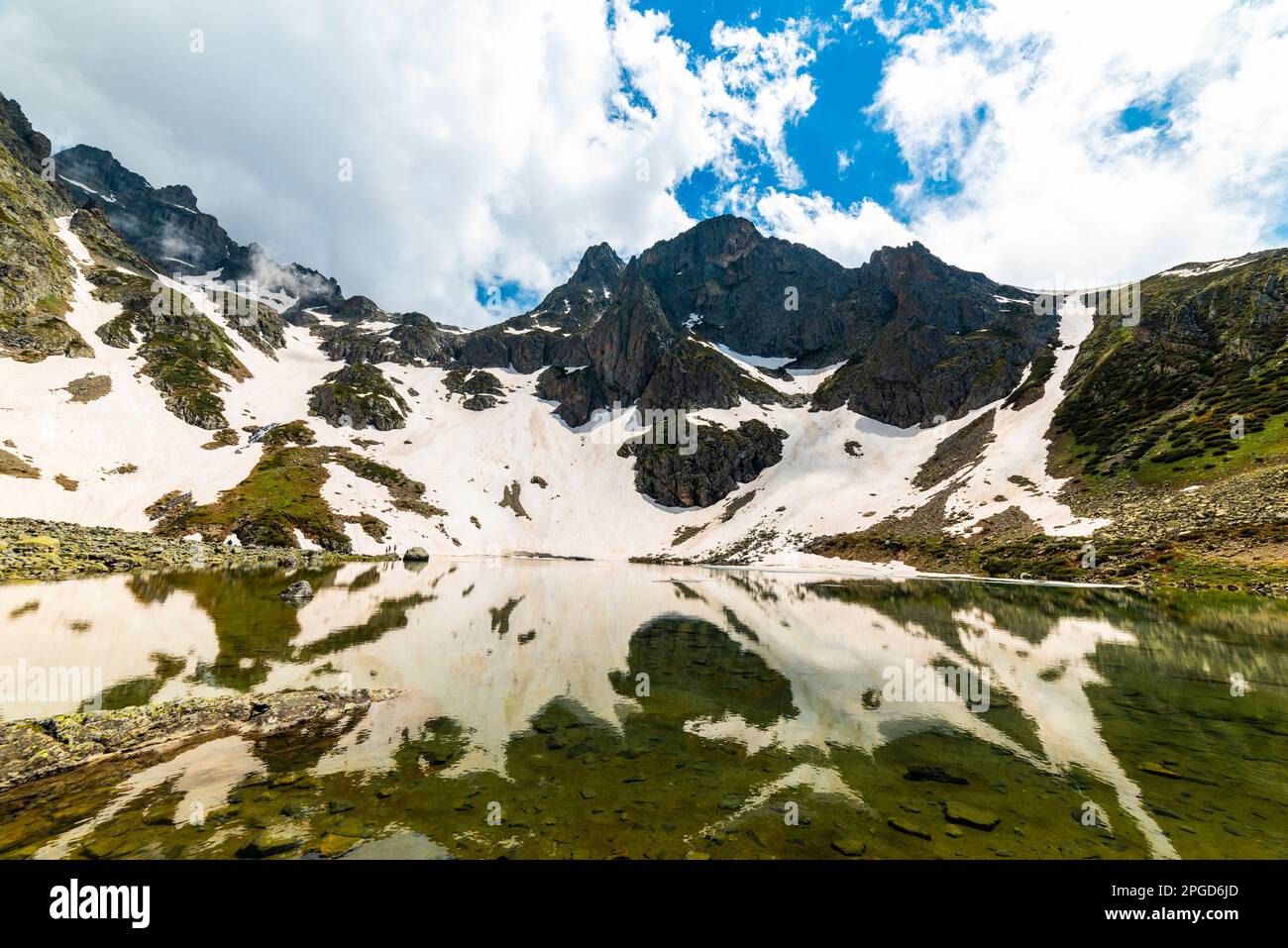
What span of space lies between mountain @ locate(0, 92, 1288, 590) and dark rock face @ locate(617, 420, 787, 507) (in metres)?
0.66

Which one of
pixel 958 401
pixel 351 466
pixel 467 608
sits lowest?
pixel 467 608

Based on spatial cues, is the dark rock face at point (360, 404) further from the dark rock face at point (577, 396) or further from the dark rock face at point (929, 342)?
the dark rock face at point (929, 342)

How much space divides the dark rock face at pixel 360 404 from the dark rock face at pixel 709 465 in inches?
3288

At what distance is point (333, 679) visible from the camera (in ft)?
56.7

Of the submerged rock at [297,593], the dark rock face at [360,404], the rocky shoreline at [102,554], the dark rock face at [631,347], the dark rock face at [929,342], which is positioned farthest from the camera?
the dark rock face at [631,347]

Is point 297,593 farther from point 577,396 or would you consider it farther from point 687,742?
point 577,396

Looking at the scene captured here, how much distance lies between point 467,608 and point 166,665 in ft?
59.2

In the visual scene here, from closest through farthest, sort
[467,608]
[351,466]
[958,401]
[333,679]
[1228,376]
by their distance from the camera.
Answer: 1. [333,679]
2. [467,608]
3. [1228,376]
4. [351,466]
5. [958,401]

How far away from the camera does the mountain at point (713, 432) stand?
64688mm

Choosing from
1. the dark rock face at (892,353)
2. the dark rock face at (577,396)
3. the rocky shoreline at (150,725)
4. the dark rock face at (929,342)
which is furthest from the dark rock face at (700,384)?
the rocky shoreline at (150,725)

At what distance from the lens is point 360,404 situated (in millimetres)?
161000

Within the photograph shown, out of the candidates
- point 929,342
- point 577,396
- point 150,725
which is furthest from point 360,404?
point 929,342
